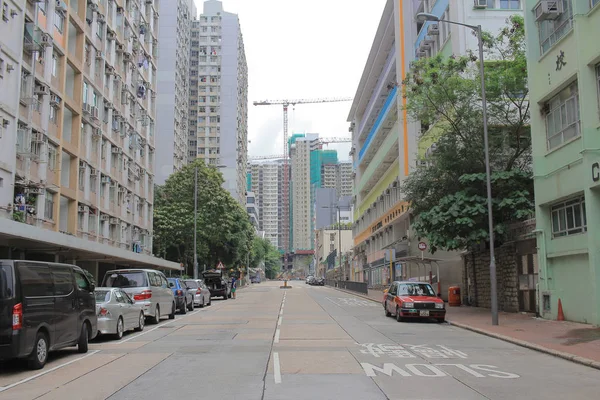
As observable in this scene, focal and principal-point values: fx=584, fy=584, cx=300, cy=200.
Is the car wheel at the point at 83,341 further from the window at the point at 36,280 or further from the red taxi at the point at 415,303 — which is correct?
the red taxi at the point at 415,303

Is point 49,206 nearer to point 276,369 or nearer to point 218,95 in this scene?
point 276,369

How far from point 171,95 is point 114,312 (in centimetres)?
7770

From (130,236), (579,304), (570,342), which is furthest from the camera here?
(130,236)

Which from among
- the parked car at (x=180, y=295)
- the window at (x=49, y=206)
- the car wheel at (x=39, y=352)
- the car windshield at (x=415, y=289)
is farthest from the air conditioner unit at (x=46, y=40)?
the car wheel at (x=39, y=352)

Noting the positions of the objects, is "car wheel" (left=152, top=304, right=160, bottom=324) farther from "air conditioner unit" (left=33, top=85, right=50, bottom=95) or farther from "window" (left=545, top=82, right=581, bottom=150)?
"window" (left=545, top=82, right=581, bottom=150)

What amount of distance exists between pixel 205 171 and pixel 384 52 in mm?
21106

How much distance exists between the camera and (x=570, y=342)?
14594 mm

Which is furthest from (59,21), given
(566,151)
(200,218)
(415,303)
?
(566,151)

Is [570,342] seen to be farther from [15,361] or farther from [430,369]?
[15,361]

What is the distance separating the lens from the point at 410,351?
13.5 m

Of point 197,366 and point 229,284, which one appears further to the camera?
point 229,284

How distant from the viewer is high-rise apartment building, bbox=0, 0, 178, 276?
2562cm

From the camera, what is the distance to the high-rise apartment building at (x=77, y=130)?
25.6 meters

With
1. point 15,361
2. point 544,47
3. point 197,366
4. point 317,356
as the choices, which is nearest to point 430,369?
point 317,356
